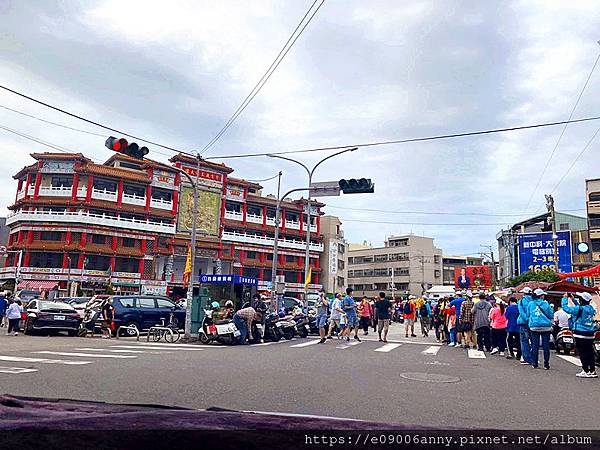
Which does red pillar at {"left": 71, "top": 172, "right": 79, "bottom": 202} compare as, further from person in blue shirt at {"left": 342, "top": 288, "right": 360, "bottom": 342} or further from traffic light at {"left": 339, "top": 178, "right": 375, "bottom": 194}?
person in blue shirt at {"left": 342, "top": 288, "right": 360, "bottom": 342}

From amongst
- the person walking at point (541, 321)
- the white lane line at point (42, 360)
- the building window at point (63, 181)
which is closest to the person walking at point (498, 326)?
the person walking at point (541, 321)

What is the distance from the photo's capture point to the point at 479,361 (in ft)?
39.8

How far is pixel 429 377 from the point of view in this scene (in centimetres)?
923

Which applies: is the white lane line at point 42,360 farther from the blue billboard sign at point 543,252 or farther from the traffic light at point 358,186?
the blue billboard sign at point 543,252

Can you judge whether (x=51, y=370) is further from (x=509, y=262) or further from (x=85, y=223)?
(x=509, y=262)

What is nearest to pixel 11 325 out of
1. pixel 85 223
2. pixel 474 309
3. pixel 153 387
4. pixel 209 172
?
pixel 153 387

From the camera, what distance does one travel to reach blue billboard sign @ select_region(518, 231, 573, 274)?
32.2 m

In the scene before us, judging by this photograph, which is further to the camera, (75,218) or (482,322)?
(75,218)

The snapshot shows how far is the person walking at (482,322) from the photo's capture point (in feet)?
46.0

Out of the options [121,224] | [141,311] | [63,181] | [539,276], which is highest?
[63,181]

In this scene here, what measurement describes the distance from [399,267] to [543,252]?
4977 centimetres

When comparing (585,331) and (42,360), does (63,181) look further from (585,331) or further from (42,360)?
(585,331)

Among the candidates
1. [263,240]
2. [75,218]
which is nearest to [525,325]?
[75,218]

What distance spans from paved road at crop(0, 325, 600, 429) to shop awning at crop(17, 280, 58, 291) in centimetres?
3562
